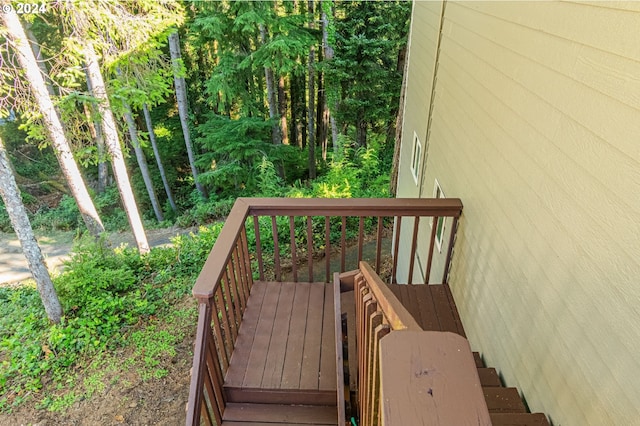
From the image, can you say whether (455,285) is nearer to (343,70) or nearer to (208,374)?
(208,374)

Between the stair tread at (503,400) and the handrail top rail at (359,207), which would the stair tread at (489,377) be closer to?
the stair tread at (503,400)

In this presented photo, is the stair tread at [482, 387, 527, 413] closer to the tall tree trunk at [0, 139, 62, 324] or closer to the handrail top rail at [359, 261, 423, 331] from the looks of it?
the handrail top rail at [359, 261, 423, 331]

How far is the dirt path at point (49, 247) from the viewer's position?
10.3 meters

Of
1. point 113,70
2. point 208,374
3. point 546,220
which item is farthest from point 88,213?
point 546,220

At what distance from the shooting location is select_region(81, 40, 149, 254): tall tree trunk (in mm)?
7032

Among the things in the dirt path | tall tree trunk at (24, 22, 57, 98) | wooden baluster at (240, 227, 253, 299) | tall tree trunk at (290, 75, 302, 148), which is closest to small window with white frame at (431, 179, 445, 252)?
wooden baluster at (240, 227, 253, 299)

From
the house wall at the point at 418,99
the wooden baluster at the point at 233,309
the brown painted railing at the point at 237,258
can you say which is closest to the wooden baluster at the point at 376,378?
the brown painted railing at the point at 237,258

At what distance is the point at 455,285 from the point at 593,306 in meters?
1.99

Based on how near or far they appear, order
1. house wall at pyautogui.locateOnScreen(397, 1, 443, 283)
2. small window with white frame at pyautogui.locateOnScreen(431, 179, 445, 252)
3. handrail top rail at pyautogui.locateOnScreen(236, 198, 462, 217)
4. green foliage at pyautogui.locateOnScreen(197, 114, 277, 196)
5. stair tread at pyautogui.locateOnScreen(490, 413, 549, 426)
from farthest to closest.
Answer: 1. green foliage at pyautogui.locateOnScreen(197, 114, 277, 196)
2. house wall at pyautogui.locateOnScreen(397, 1, 443, 283)
3. small window with white frame at pyautogui.locateOnScreen(431, 179, 445, 252)
4. handrail top rail at pyautogui.locateOnScreen(236, 198, 462, 217)
5. stair tread at pyautogui.locateOnScreen(490, 413, 549, 426)

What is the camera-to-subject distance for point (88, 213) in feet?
26.7

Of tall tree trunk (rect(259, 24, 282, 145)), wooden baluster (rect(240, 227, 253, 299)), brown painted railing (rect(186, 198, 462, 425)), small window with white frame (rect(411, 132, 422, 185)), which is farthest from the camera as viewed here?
tall tree trunk (rect(259, 24, 282, 145))

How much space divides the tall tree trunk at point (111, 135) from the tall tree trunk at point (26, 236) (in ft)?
7.68

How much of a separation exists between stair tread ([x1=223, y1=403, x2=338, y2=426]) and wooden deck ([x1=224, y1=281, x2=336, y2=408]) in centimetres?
4

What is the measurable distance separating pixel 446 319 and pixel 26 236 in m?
5.74
